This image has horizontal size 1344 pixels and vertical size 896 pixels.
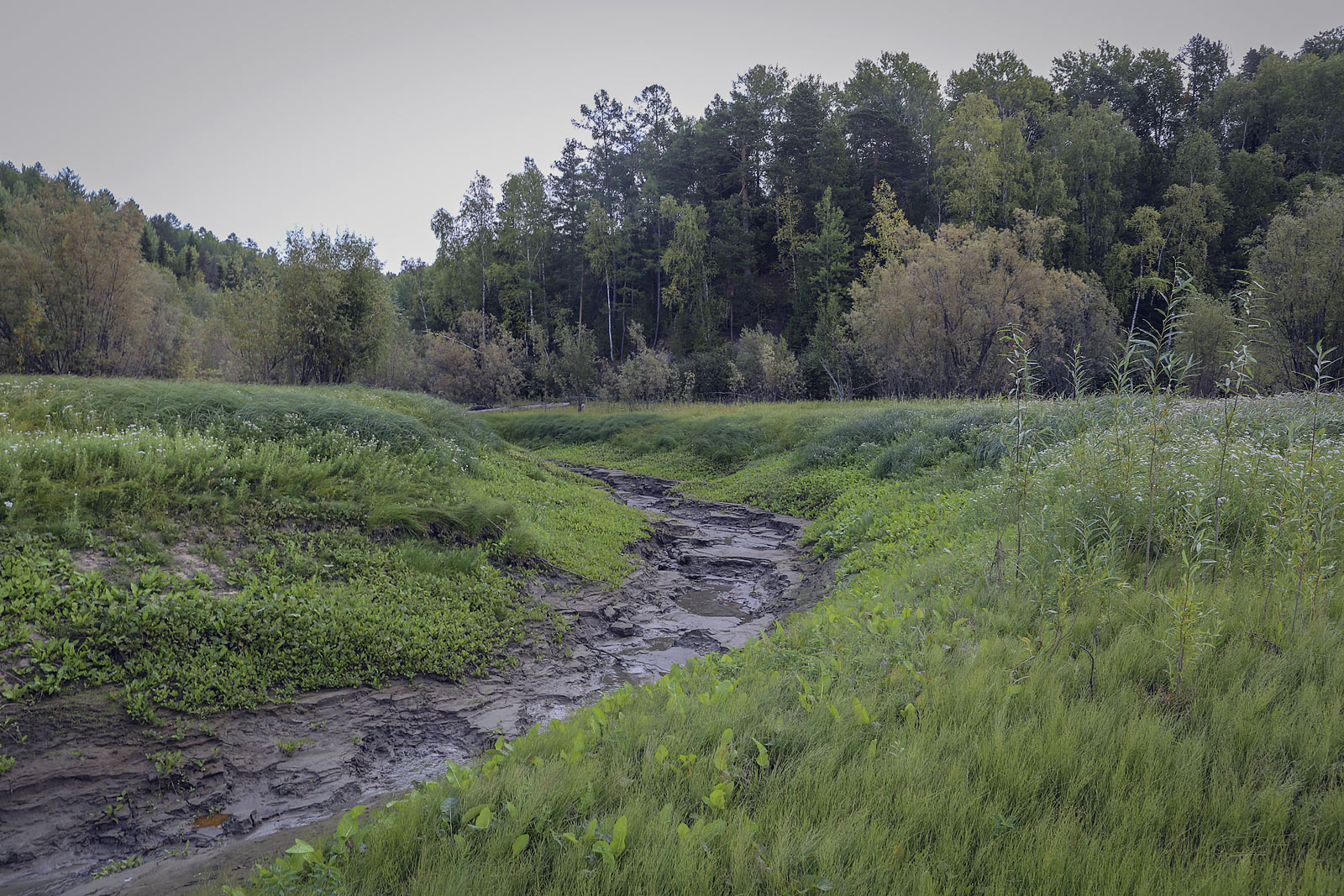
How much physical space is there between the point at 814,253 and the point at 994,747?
4706 cm

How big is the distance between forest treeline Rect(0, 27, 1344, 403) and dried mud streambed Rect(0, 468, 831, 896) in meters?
22.7

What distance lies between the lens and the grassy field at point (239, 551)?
4.80 m

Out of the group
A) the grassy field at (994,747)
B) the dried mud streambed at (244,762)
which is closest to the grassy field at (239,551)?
the dried mud streambed at (244,762)

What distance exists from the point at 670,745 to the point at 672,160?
60.6m

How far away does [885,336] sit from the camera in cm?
2814

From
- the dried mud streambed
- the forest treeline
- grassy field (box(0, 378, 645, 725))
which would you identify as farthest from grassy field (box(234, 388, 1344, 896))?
the forest treeline

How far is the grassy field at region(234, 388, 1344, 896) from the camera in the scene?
2465 mm

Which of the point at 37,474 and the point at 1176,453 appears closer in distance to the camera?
the point at 37,474

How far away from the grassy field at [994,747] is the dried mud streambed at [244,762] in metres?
1.17

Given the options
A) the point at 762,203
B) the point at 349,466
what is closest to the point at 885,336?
the point at 349,466

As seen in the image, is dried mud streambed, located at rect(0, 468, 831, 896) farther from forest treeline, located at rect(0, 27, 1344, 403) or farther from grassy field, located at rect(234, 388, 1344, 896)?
forest treeline, located at rect(0, 27, 1344, 403)

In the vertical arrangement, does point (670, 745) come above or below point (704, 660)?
above

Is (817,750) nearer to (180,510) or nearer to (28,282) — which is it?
(180,510)

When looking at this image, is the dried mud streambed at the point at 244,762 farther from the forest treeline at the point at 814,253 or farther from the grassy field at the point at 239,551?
the forest treeline at the point at 814,253
